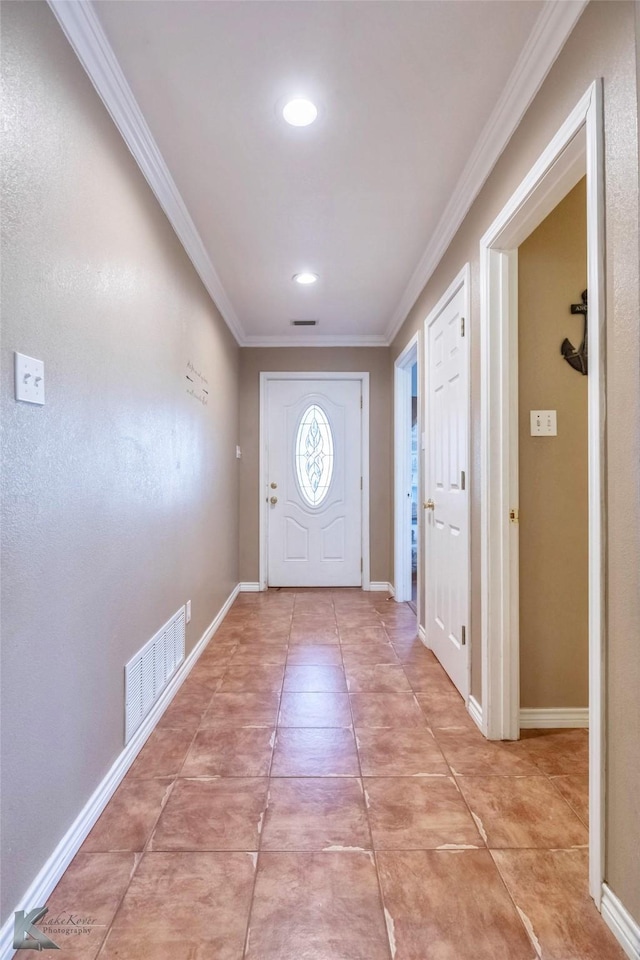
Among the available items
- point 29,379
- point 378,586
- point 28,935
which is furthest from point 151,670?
point 378,586

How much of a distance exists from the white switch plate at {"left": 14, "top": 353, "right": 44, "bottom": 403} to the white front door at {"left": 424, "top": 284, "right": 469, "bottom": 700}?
67.4 inches

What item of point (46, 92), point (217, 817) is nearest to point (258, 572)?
point (217, 817)

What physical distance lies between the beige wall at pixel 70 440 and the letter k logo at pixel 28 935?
5cm

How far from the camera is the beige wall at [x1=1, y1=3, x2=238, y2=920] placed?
3.52 ft

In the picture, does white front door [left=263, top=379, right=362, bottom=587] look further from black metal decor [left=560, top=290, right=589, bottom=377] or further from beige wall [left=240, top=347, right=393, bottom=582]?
black metal decor [left=560, top=290, right=589, bottom=377]

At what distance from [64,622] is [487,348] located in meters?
1.77

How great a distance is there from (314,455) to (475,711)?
2.84 meters

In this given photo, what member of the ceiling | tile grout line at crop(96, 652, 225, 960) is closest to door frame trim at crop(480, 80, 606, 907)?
the ceiling

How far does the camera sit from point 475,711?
2.04 metres

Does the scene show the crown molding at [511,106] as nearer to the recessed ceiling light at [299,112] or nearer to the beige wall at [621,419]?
the beige wall at [621,419]

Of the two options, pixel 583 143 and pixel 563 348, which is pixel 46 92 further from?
pixel 563 348

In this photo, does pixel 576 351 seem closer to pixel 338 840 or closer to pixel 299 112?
pixel 299 112

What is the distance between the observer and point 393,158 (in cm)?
192

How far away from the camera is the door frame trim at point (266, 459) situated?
14.5 feet
